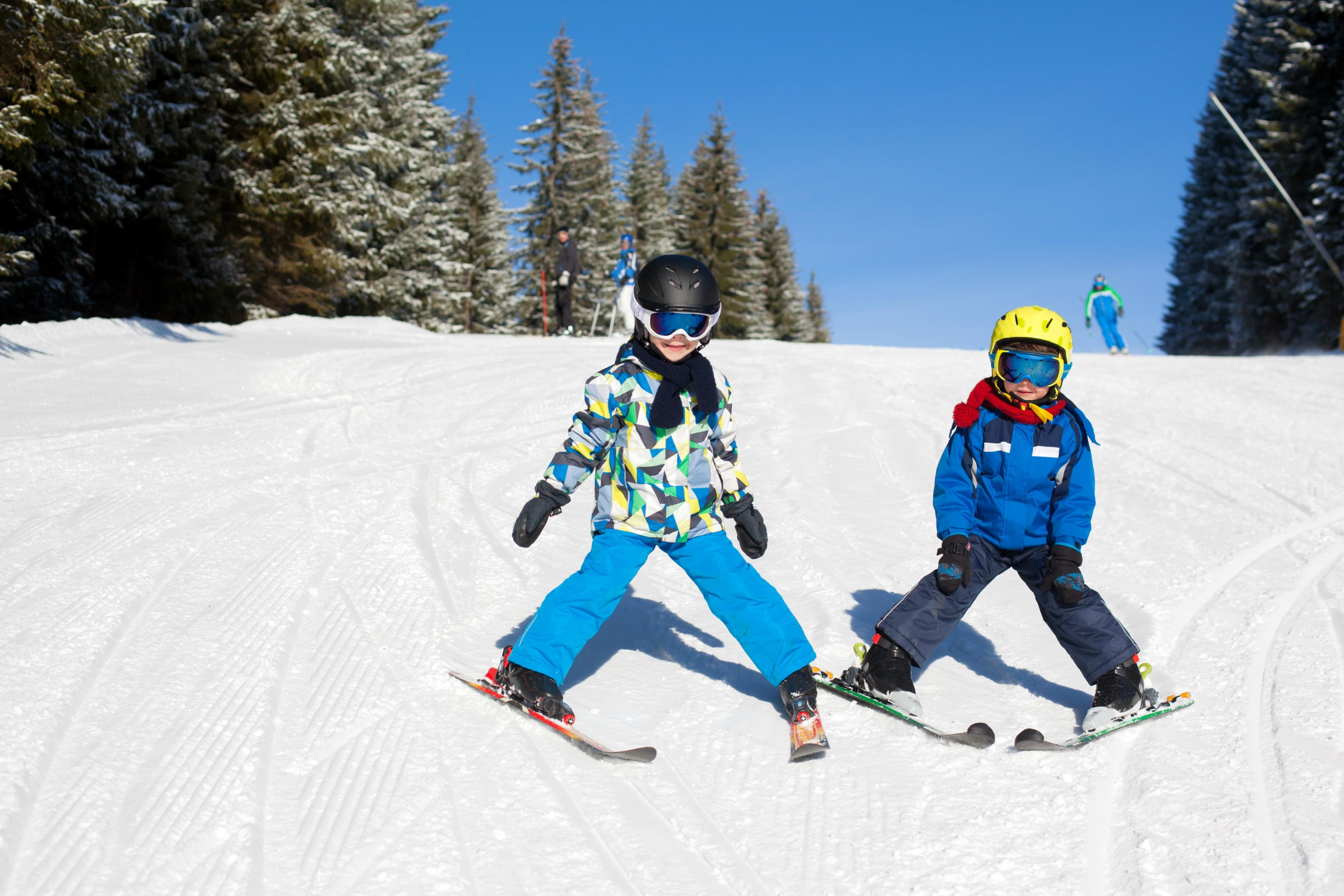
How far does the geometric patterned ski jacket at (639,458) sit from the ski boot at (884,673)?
775mm

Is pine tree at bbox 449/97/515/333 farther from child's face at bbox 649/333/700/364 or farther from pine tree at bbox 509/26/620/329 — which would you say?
child's face at bbox 649/333/700/364

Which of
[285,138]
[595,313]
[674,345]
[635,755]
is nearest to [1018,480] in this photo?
[674,345]

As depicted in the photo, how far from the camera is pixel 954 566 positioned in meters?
3.11

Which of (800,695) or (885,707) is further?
(885,707)


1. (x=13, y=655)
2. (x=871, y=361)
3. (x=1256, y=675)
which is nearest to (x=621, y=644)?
(x=13, y=655)

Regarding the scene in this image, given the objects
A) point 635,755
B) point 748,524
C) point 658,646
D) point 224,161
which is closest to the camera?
point 635,755

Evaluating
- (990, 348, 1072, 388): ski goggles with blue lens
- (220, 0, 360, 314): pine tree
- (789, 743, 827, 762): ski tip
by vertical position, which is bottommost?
(789, 743, 827, 762): ski tip

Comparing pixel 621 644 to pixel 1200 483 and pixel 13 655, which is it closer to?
pixel 13 655

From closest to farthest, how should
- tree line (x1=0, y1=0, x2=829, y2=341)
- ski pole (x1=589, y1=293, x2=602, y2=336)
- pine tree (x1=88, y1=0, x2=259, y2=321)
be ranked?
tree line (x1=0, y1=0, x2=829, y2=341) → pine tree (x1=88, y1=0, x2=259, y2=321) → ski pole (x1=589, y1=293, x2=602, y2=336)

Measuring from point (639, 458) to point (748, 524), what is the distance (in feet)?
1.54

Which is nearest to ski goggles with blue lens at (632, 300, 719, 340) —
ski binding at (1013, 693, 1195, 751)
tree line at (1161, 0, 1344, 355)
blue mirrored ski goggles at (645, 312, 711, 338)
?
blue mirrored ski goggles at (645, 312, 711, 338)

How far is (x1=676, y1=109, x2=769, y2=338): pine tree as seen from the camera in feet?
130

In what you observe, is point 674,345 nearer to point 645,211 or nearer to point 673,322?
point 673,322

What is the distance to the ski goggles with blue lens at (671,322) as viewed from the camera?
307 centimetres
